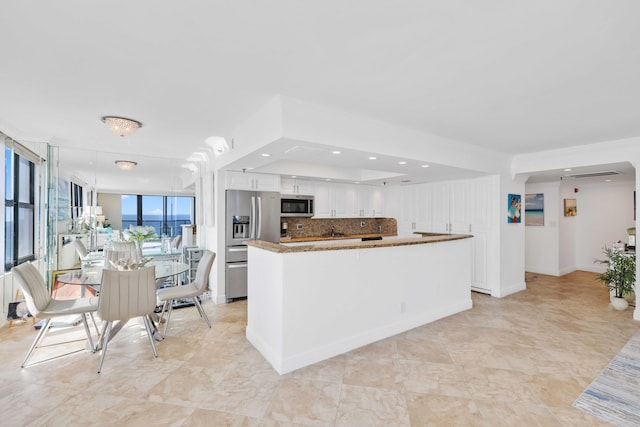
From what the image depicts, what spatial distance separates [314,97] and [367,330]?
2.36 metres

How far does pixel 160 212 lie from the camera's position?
17.1 ft

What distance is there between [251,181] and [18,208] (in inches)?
123

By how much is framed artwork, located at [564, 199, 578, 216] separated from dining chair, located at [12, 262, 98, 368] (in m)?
8.93

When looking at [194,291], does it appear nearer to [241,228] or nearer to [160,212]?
[241,228]

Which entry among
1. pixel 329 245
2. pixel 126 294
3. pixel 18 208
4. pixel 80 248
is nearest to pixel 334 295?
pixel 329 245

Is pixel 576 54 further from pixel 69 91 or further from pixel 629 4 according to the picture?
pixel 69 91

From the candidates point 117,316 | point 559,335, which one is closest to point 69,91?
point 117,316

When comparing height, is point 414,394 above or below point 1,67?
below

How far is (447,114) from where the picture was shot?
3045 millimetres

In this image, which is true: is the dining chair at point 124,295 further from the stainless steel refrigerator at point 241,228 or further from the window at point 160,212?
the window at point 160,212

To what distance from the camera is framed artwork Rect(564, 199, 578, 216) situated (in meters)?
6.96

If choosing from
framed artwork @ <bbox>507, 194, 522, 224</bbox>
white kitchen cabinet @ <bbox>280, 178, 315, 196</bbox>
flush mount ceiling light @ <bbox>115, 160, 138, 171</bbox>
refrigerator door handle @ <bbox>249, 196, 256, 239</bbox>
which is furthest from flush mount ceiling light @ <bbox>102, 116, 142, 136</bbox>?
framed artwork @ <bbox>507, 194, 522, 224</bbox>

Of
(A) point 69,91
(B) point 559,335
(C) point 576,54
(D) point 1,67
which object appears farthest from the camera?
(B) point 559,335

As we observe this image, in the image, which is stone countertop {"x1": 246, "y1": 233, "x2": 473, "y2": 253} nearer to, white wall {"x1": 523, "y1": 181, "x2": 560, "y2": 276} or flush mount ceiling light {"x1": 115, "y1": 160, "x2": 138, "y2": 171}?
flush mount ceiling light {"x1": 115, "y1": 160, "x2": 138, "y2": 171}
